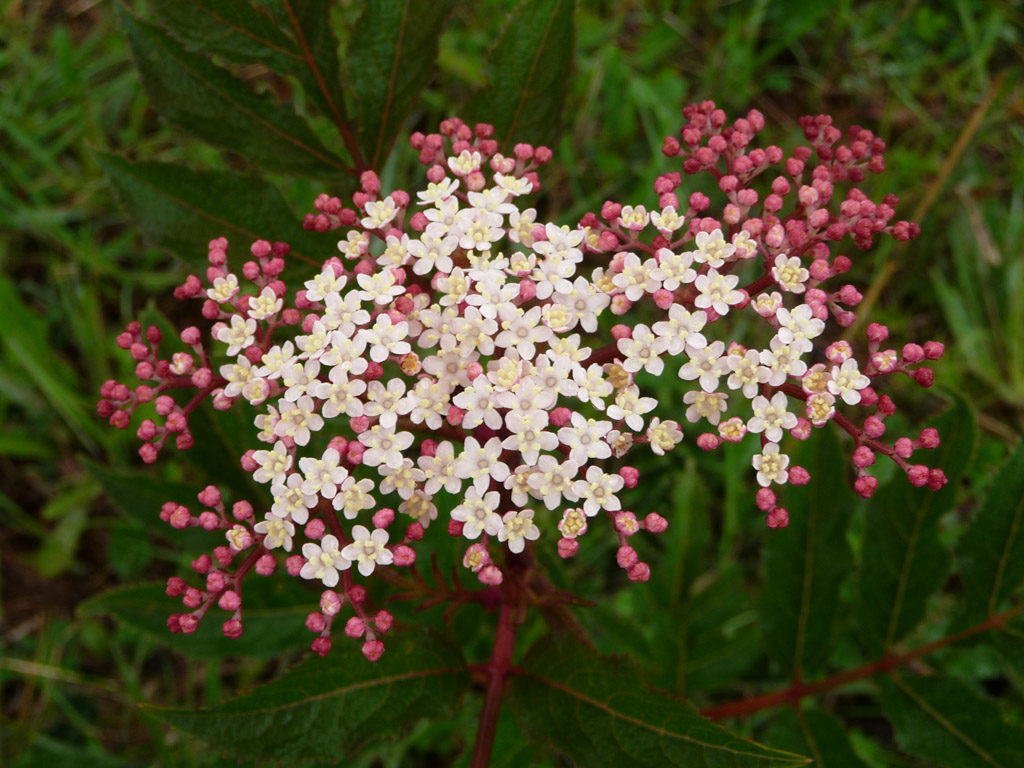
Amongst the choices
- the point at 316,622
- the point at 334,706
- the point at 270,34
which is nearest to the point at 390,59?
the point at 270,34

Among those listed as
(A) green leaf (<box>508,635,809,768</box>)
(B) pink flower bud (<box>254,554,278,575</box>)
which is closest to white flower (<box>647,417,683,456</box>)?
(A) green leaf (<box>508,635,809,768</box>)

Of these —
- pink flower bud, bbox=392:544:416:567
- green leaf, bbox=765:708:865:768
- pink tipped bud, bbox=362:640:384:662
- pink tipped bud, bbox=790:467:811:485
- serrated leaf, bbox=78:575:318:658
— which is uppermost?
pink tipped bud, bbox=790:467:811:485

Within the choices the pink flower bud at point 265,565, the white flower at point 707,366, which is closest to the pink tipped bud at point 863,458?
the white flower at point 707,366

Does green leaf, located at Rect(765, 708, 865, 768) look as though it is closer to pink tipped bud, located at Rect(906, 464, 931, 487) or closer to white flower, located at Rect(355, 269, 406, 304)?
pink tipped bud, located at Rect(906, 464, 931, 487)

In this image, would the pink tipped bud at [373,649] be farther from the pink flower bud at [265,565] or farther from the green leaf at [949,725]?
the green leaf at [949,725]

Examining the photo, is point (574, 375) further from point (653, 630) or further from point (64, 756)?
point (64, 756)

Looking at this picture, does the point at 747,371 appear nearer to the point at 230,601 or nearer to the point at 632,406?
the point at 632,406

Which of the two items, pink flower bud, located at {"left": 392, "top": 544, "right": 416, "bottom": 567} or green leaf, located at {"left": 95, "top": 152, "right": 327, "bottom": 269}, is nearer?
pink flower bud, located at {"left": 392, "top": 544, "right": 416, "bottom": 567}
